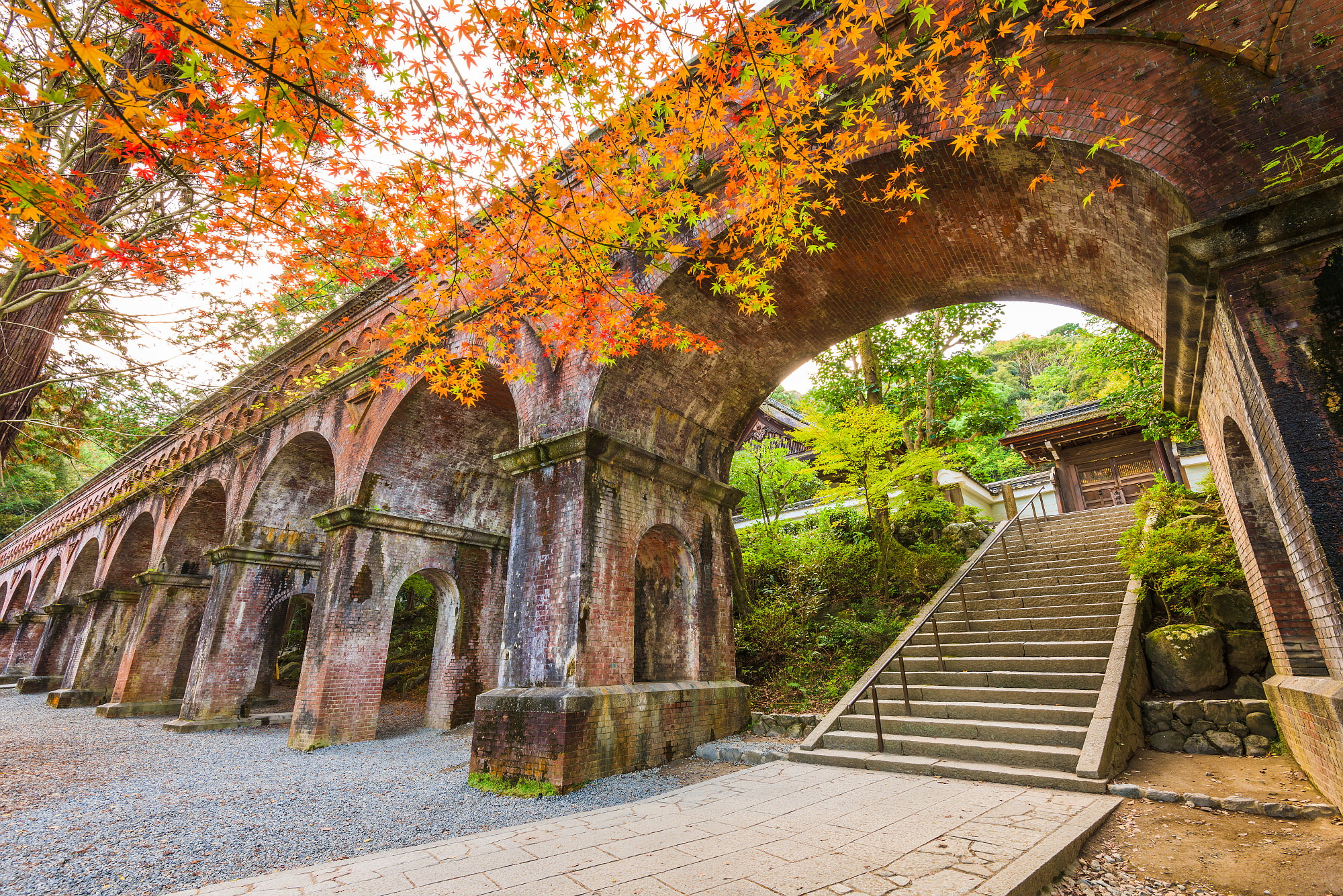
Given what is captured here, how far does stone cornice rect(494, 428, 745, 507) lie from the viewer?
7.16 meters

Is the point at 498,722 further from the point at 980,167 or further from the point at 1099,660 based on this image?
the point at 980,167

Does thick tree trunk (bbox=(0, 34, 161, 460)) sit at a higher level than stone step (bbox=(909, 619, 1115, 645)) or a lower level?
higher

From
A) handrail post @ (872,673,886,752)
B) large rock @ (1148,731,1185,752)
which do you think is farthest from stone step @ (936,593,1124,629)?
handrail post @ (872,673,886,752)

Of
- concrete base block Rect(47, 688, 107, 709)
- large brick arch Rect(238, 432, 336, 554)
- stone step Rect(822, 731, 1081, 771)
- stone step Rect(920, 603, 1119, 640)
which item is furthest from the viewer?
concrete base block Rect(47, 688, 107, 709)

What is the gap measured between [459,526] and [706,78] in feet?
29.5

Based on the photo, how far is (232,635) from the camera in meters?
12.2

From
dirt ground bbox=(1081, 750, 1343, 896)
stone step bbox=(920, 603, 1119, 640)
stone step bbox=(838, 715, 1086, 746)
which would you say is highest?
stone step bbox=(920, 603, 1119, 640)

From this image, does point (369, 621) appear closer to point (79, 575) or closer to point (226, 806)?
point (226, 806)

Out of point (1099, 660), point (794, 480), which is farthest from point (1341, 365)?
point (794, 480)

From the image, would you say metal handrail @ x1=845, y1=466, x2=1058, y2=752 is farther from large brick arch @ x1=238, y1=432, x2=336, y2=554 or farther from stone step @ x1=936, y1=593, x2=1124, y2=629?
large brick arch @ x1=238, y1=432, x2=336, y2=554

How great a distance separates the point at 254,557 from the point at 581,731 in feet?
33.5

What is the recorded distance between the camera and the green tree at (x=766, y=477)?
45.0 feet

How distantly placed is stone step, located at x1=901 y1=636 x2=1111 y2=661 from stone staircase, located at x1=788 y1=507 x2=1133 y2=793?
14 millimetres

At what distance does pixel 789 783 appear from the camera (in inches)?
195
